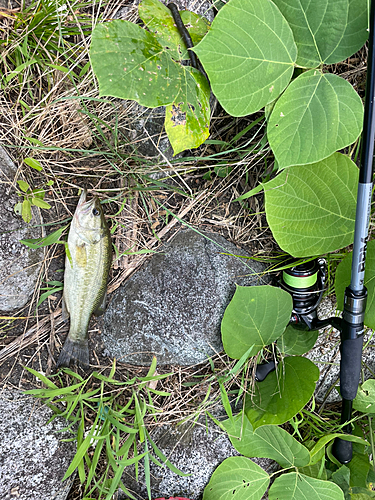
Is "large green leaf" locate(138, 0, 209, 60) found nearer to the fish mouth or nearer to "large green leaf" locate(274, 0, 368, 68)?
"large green leaf" locate(274, 0, 368, 68)

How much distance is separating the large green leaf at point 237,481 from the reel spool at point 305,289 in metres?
0.73

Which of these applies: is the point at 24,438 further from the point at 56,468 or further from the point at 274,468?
the point at 274,468

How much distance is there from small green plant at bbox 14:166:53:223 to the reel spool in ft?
3.65

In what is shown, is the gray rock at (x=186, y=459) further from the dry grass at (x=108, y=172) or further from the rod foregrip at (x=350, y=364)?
the rod foregrip at (x=350, y=364)

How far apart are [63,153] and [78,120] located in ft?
0.53

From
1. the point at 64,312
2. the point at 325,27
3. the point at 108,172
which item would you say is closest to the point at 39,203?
the point at 108,172

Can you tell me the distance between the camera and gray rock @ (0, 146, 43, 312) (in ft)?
5.08

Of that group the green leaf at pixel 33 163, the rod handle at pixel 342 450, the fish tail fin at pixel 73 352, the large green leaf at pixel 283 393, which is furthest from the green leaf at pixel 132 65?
the rod handle at pixel 342 450

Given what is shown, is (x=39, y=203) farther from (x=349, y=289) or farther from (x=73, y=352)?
(x=349, y=289)

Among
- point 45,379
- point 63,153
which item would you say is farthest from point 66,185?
point 45,379

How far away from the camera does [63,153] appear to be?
5.29ft

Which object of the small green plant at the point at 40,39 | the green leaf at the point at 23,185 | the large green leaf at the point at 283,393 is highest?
the small green plant at the point at 40,39

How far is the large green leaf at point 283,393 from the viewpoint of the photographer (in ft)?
4.91

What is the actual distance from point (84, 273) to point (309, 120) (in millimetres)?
1089
